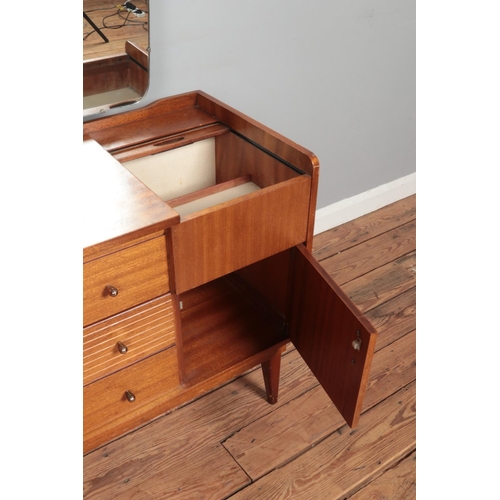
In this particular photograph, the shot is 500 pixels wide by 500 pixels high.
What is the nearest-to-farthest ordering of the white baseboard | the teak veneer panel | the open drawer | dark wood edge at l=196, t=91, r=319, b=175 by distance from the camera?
the open drawer → dark wood edge at l=196, t=91, r=319, b=175 → the teak veneer panel → the white baseboard

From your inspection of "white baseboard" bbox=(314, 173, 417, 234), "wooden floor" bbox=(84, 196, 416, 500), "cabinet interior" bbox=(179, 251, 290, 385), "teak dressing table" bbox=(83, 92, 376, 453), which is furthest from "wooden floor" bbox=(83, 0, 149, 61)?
"white baseboard" bbox=(314, 173, 417, 234)

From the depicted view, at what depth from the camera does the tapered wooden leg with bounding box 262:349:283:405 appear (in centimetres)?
155

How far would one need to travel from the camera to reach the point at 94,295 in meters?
1.06

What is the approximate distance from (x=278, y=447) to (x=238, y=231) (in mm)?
646

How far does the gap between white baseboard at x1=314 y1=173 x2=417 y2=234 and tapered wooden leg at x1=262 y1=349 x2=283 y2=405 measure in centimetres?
84

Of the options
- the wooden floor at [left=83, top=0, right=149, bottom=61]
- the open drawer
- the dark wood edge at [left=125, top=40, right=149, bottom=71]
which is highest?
the wooden floor at [left=83, top=0, right=149, bottom=61]

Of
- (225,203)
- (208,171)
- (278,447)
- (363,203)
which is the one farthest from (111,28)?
(363,203)

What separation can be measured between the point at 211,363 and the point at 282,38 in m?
1.00

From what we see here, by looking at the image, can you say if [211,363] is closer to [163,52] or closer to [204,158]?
[204,158]

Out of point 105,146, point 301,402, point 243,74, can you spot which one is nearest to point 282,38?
point 243,74

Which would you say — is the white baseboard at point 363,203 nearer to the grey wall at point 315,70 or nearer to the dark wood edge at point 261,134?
the grey wall at point 315,70

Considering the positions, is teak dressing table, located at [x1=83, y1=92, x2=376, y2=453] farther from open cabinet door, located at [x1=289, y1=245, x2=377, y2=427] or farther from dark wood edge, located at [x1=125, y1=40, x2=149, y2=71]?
dark wood edge, located at [x1=125, y1=40, x2=149, y2=71]

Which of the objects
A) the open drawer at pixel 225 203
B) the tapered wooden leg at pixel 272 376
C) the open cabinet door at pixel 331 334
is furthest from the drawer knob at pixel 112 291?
the tapered wooden leg at pixel 272 376

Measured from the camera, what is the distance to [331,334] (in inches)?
48.3
